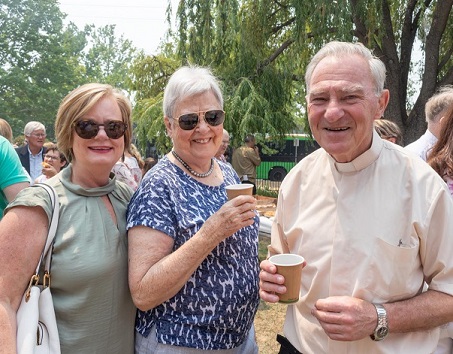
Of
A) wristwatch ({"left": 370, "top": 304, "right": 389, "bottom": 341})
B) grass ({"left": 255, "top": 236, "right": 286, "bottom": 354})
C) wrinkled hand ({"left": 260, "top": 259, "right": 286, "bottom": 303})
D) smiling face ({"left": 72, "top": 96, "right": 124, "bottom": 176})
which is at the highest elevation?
smiling face ({"left": 72, "top": 96, "right": 124, "bottom": 176})

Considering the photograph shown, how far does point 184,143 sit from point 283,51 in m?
10.2

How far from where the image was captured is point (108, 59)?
6644 cm

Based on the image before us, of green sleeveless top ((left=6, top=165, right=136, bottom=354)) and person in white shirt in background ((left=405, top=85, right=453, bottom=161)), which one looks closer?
green sleeveless top ((left=6, top=165, right=136, bottom=354))

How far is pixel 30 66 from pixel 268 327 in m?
39.8

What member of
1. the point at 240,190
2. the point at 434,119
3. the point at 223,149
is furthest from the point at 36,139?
the point at 240,190

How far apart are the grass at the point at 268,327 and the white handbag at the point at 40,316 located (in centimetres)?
286

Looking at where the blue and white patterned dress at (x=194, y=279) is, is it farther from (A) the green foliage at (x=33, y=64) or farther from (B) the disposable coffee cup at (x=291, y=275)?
(A) the green foliage at (x=33, y=64)

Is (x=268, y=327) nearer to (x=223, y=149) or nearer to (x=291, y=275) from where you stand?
(x=223, y=149)

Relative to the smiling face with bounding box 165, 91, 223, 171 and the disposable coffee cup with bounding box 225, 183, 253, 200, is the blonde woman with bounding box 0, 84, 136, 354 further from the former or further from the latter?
the disposable coffee cup with bounding box 225, 183, 253, 200

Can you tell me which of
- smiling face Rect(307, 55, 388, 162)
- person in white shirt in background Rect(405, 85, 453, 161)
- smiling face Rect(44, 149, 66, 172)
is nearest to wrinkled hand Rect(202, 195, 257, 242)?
smiling face Rect(307, 55, 388, 162)

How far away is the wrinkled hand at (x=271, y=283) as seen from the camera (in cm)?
160

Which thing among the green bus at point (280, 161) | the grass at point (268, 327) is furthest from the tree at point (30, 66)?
the grass at point (268, 327)

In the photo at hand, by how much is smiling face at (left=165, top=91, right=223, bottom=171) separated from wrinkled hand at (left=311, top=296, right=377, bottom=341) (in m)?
0.94

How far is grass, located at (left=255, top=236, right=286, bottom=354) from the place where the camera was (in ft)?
13.6
